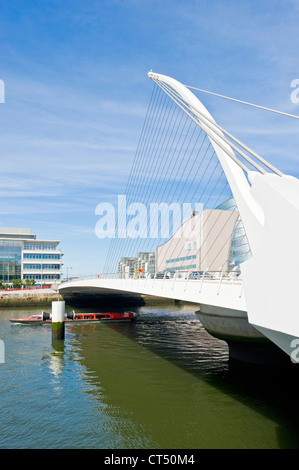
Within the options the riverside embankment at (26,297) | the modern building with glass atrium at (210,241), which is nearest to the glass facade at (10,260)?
the riverside embankment at (26,297)

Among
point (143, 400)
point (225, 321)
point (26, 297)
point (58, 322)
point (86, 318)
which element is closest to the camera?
point (143, 400)

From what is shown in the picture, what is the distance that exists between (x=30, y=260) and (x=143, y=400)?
6149cm

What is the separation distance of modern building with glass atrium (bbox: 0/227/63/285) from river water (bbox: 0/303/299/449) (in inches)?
1939

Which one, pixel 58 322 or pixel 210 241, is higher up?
pixel 210 241

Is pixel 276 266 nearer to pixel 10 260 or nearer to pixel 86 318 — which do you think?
pixel 86 318

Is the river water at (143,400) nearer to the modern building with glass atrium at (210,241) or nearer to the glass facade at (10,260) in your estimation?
the modern building with glass atrium at (210,241)

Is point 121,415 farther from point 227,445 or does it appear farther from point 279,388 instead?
point 279,388

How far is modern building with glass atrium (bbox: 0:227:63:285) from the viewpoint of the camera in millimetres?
70312

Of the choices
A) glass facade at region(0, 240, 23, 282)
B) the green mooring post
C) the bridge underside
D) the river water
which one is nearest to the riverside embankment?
glass facade at region(0, 240, 23, 282)

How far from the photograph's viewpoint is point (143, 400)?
43.9ft

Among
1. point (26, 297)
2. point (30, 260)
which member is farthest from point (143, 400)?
point (30, 260)

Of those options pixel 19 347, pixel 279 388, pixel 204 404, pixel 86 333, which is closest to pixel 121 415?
pixel 204 404

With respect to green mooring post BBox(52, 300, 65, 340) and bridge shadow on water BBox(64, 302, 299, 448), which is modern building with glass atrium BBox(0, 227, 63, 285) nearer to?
green mooring post BBox(52, 300, 65, 340)

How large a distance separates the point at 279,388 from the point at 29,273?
62.1 metres
